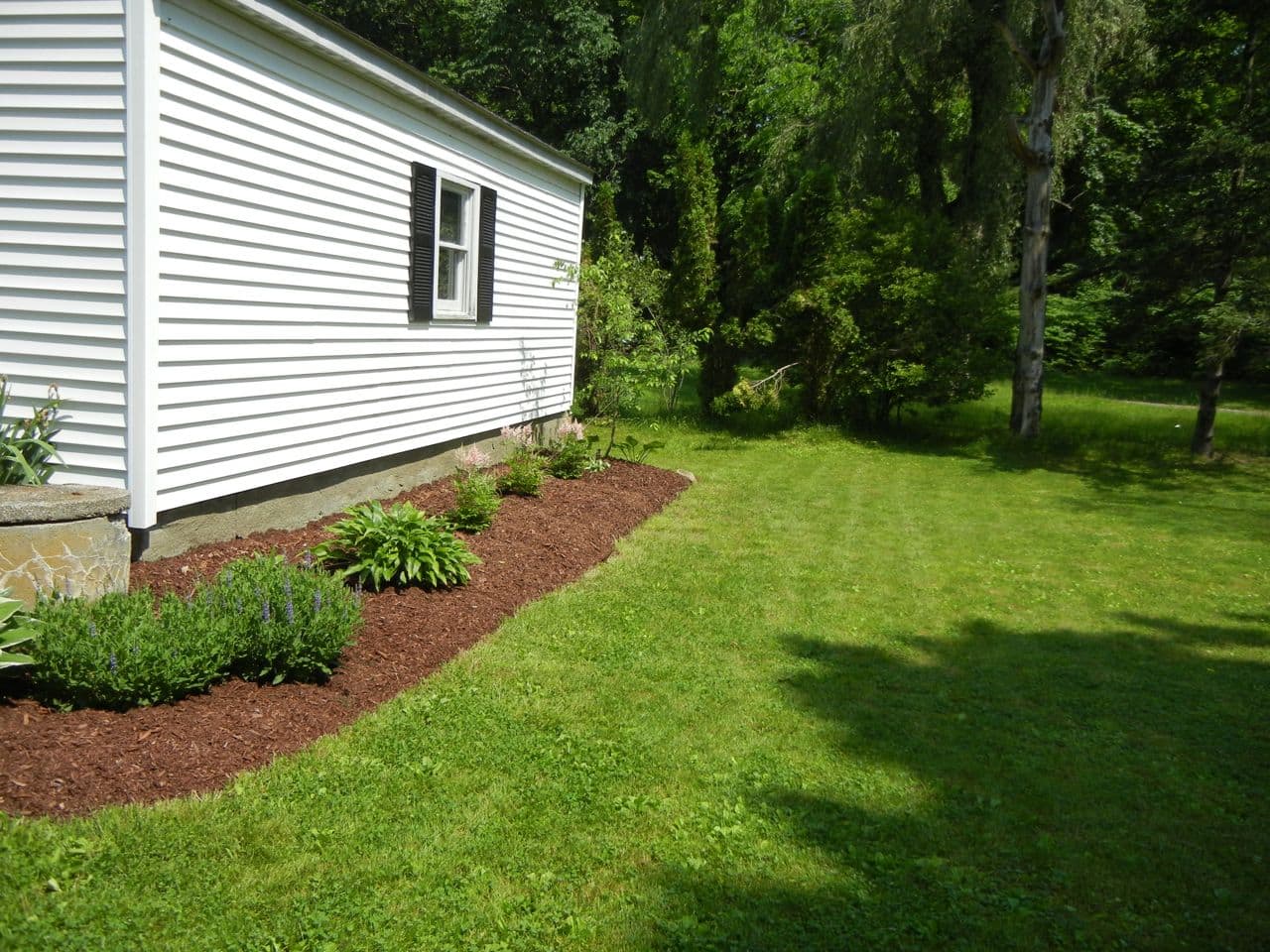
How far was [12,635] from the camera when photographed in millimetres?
3812

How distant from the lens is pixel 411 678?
4.87 metres

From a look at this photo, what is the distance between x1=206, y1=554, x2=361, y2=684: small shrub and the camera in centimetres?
427

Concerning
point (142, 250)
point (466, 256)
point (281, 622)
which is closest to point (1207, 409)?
point (466, 256)

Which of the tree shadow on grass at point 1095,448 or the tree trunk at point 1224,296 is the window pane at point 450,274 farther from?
the tree trunk at point 1224,296

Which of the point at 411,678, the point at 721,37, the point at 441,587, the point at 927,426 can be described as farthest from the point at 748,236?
the point at 411,678

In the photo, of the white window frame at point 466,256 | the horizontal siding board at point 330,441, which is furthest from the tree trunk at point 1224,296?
the white window frame at point 466,256

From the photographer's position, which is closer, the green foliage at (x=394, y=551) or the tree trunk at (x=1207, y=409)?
the green foliage at (x=394, y=551)

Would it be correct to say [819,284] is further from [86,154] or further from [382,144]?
[86,154]

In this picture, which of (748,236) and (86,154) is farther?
(748,236)

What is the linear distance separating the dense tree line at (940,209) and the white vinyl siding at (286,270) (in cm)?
400

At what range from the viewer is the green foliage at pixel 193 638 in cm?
381

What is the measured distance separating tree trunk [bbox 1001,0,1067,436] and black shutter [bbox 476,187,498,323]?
9.04 meters

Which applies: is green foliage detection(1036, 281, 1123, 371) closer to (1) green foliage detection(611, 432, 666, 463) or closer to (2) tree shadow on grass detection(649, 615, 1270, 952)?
(1) green foliage detection(611, 432, 666, 463)

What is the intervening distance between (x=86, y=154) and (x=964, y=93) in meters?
16.9
